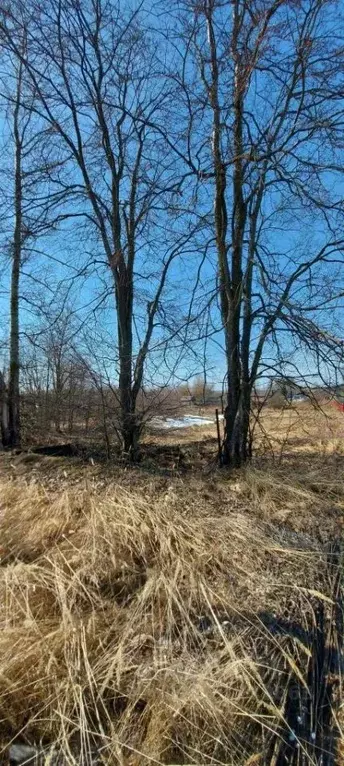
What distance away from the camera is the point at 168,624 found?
8.81ft

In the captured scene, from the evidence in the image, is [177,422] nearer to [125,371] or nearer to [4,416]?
[4,416]

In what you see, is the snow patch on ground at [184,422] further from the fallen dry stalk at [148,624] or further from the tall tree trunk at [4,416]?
the fallen dry stalk at [148,624]

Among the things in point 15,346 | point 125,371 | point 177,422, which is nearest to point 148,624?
point 125,371

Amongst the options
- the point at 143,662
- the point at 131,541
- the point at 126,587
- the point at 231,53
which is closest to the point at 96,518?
the point at 131,541

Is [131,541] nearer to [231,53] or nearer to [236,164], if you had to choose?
[236,164]

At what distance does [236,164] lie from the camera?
253 inches

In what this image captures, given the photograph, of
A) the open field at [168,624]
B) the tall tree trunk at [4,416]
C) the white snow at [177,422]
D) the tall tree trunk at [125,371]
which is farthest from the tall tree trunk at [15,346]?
the open field at [168,624]

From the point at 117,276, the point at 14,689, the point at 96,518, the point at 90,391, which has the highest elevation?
the point at 117,276

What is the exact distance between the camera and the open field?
6.98 ft

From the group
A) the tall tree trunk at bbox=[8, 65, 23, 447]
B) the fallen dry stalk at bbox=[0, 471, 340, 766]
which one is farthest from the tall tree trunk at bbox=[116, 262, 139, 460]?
the fallen dry stalk at bbox=[0, 471, 340, 766]

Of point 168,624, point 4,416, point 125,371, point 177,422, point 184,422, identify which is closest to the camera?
point 168,624

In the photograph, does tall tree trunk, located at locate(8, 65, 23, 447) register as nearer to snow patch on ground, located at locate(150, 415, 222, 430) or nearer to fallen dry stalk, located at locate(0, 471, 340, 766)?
snow patch on ground, located at locate(150, 415, 222, 430)

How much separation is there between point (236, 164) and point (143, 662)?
6.09 m

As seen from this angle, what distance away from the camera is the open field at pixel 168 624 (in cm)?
213
